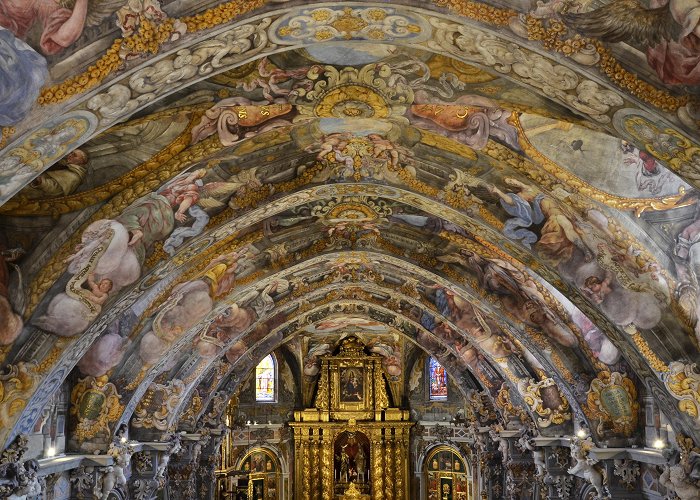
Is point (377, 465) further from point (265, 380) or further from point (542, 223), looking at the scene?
point (542, 223)

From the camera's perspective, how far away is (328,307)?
27.1 m

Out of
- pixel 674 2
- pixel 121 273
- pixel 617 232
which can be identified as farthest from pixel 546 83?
pixel 121 273

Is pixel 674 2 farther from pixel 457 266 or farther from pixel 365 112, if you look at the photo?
pixel 457 266

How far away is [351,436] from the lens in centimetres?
3744

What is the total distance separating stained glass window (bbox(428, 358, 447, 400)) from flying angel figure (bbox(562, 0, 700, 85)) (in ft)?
94.9

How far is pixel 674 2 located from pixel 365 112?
5055 millimetres

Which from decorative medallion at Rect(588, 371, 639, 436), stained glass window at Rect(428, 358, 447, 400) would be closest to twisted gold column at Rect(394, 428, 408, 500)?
stained glass window at Rect(428, 358, 447, 400)

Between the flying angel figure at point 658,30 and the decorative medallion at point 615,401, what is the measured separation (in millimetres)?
11254

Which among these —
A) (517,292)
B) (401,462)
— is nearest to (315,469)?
(401,462)

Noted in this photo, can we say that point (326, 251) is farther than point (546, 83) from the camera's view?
Yes

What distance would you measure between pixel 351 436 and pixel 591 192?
87.6 feet

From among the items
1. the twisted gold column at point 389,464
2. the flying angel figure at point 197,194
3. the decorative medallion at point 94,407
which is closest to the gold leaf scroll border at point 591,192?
the flying angel figure at point 197,194

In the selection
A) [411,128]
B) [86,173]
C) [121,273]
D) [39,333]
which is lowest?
[39,333]

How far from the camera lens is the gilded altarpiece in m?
36.3
